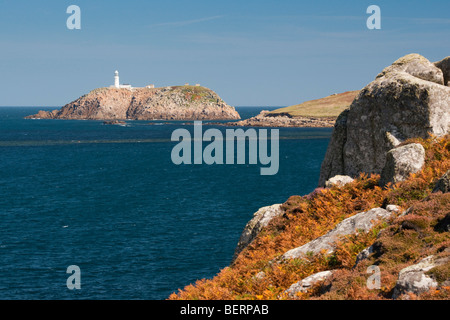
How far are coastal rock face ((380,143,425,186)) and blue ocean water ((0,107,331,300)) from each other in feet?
73.4

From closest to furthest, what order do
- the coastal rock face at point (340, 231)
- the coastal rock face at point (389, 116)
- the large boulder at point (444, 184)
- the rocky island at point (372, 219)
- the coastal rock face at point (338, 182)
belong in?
the rocky island at point (372, 219) < the large boulder at point (444, 184) < the coastal rock face at point (340, 231) < the coastal rock face at point (338, 182) < the coastal rock face at point (389, 116)

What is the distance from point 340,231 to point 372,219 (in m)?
1.19

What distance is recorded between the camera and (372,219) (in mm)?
16234

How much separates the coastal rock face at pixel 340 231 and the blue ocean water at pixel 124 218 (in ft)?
73.1

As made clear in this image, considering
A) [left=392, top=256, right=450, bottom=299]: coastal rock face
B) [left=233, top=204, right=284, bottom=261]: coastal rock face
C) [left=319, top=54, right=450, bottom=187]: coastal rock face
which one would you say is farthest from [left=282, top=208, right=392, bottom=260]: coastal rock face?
[left=319, top=54, right=450, bottom=187]: coastal rock face

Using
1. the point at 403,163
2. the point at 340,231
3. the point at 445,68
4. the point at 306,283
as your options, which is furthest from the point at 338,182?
the point at 445,68

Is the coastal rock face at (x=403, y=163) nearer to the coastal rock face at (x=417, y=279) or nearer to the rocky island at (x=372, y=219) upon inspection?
the rocky island at (x=372, y=219)

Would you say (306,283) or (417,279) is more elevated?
(417,279)

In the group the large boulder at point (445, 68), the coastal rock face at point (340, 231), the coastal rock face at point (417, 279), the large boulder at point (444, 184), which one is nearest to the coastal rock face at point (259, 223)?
the coastal rock face at point (340, 231)

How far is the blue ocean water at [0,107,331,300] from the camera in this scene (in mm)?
40688

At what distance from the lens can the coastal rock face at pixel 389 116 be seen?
24047 mm

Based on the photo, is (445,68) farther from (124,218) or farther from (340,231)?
(124,218)
